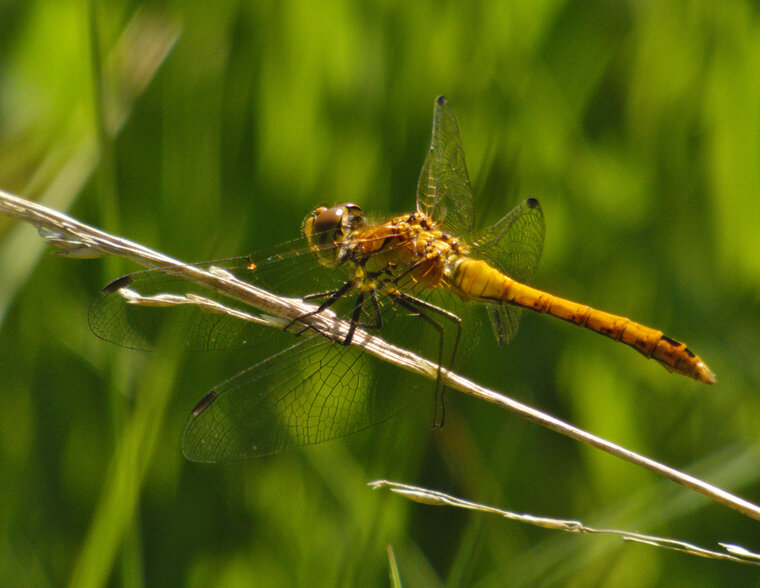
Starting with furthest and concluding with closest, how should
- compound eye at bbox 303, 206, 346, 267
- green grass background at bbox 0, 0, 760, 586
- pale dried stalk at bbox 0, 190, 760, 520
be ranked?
compound eye at bbox 303, 206, 346, 267 < green grass background at bbox 0, 0, 760, 586 < pale dried stalk at bbox 0, 190, 760, 520

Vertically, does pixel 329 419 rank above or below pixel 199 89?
below

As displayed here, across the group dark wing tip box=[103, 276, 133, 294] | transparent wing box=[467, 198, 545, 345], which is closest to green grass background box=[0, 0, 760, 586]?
transparent wing box=[467, 198, 545, 345]

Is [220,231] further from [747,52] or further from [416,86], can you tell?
[747,52]

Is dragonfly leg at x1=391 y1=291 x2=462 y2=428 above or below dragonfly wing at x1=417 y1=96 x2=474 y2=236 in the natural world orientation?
below

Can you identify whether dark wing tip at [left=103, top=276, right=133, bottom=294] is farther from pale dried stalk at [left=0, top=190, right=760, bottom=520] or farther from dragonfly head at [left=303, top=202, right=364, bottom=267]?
dragonfly head at [left=303, top=202, right=364, bottom=267]

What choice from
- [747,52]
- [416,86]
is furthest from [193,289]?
[747,52]

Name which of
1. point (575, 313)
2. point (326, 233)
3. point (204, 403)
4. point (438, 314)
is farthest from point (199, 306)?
point (575, 313)

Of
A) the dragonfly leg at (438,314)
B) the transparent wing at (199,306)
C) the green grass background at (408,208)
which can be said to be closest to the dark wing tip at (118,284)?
the transparent wing at (199,306)

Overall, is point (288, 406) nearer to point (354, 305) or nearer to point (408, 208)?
point (354, 305)
